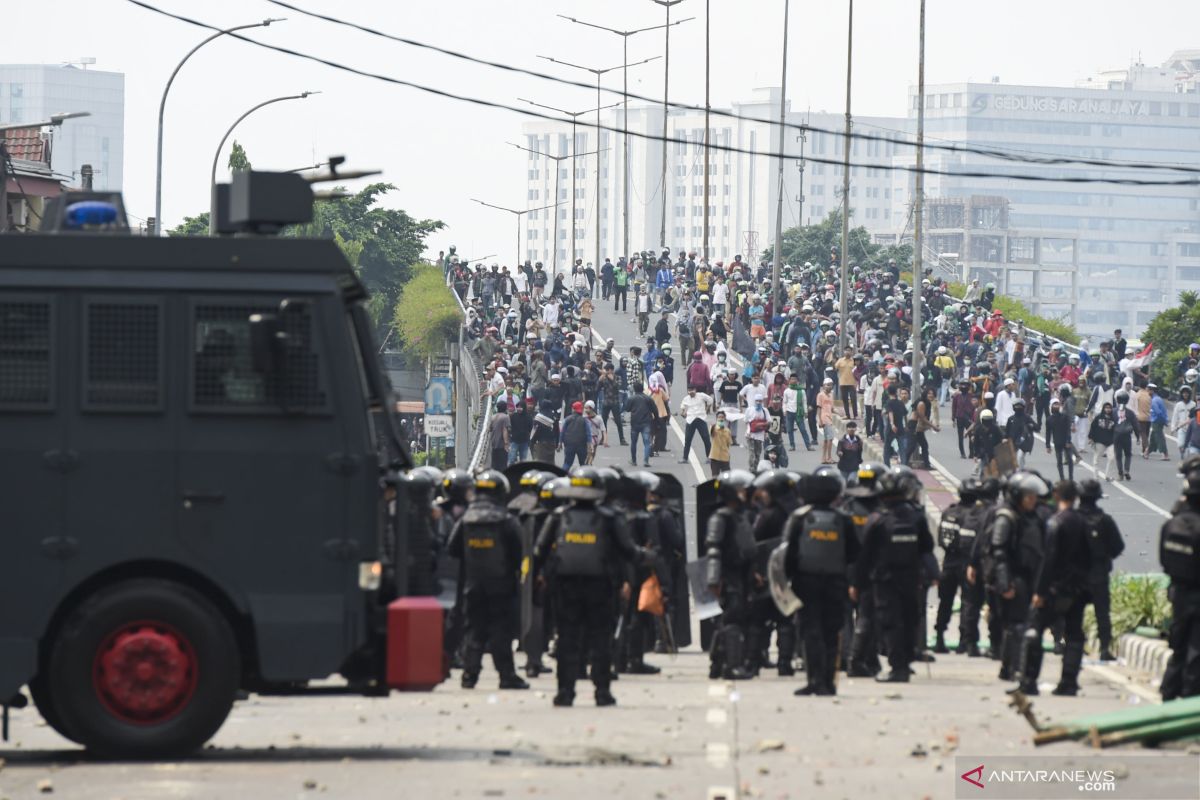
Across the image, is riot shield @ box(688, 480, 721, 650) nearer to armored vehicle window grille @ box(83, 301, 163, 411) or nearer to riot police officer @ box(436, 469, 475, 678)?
riot police officer @ box(436, 469, 475, 678)

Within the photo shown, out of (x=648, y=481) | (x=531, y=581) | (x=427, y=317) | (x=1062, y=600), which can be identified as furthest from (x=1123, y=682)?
(x=427, y=317)

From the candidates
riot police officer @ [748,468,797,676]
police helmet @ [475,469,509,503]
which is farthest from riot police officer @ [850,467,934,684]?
police helmet @ [475,469,509,503]

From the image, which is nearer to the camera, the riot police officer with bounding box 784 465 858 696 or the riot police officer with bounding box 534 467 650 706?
the riot police officer with bounding box 534 467 650 706

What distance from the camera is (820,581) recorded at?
49.0 ft

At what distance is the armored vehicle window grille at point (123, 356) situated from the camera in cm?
1134

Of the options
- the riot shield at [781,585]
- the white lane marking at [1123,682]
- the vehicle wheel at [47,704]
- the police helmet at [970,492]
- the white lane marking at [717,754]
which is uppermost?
the police helmet at [970,492]

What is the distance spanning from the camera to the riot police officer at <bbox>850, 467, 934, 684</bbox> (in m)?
16.0

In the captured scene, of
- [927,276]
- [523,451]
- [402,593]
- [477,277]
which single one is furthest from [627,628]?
[477,277]

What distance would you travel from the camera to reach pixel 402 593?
11.8 meters

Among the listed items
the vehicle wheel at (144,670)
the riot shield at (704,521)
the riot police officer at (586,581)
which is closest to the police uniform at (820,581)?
the riot police officer at (586,581)

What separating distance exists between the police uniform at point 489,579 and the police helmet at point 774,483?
2.14 metres

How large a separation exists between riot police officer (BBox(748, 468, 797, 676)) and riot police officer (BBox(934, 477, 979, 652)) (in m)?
2.44

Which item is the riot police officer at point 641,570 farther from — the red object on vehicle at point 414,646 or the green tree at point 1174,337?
the green tree at point 1174,337

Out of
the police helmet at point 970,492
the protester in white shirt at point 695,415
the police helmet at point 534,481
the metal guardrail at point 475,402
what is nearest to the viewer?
the police helmet at point 534,481
